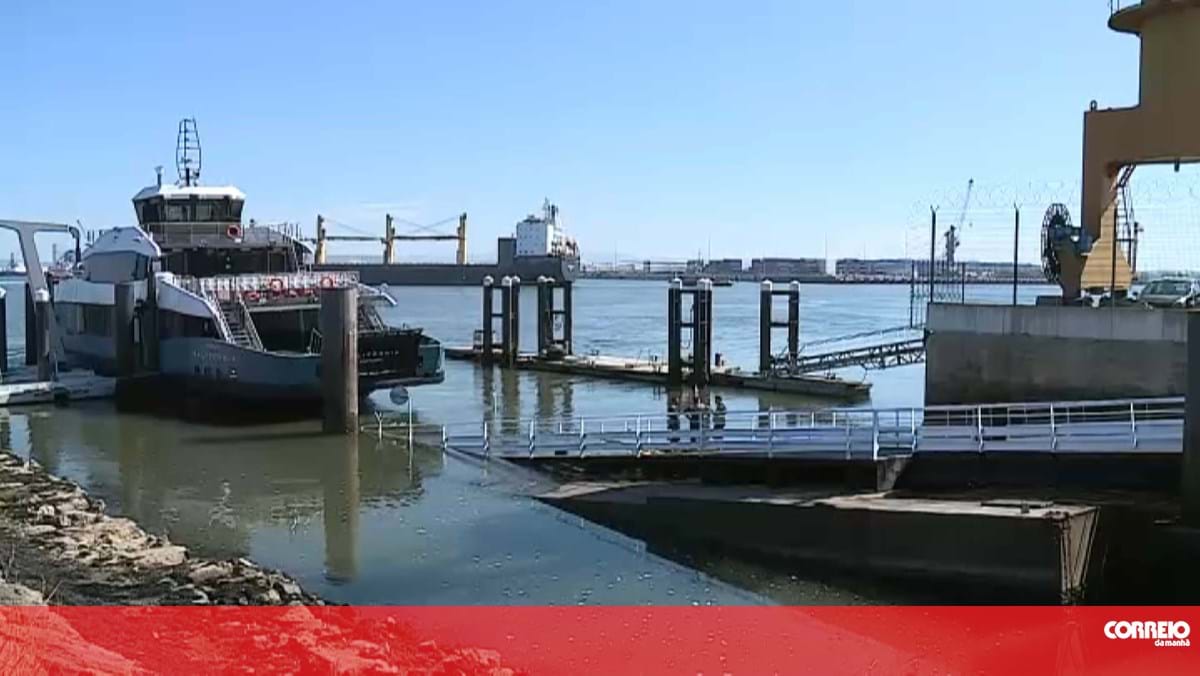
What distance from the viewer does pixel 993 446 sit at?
16234mm

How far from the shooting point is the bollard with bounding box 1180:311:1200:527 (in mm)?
13406

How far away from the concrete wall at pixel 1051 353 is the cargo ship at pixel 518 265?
372 feet

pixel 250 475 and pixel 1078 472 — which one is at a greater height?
pixel 1078 472

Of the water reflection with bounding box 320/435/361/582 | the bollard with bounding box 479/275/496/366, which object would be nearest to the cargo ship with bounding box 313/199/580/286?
the bollard with bounding box 479/275/496/366

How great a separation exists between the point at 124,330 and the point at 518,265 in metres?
115

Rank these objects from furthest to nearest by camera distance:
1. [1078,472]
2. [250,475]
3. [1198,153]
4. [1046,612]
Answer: [250,475] → [1198,153] → [1078,472] → [1046,612]

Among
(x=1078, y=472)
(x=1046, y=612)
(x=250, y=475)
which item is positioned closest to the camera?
(x=1046, y=612)

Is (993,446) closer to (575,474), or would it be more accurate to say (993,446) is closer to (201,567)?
(575,474)

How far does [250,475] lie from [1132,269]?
57.8 feet

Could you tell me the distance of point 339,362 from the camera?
27.0 m

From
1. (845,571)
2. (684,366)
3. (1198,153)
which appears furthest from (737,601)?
(684,366)

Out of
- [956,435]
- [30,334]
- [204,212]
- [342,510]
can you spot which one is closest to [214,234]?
[204,212]

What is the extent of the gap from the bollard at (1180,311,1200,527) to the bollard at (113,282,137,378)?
2919cm

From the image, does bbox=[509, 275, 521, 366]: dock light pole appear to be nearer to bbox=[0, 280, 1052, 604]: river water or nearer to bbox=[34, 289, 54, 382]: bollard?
bbox=[0, 280, 1052, 604]: river water
